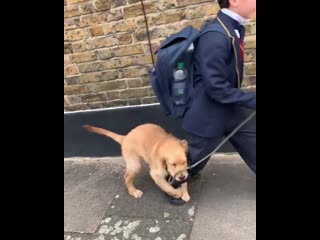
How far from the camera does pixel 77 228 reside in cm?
384

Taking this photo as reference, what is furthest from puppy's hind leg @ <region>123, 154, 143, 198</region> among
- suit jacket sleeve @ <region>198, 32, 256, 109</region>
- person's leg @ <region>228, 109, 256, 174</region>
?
suit jacket sleeve @ <region>198, 32, 256, 109</region>

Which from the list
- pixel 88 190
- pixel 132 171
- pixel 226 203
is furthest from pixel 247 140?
pixel 88 190

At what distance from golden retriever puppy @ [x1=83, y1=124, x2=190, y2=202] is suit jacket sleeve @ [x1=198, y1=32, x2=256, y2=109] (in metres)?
0.61

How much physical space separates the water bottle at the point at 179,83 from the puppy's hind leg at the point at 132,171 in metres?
0.82

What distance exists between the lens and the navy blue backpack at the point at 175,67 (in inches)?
119

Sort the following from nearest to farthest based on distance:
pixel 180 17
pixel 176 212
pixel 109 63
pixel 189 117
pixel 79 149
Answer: pixel 189 117
pixel 176 212
pixel 180 17
pixel 109 63
pixel 79 149

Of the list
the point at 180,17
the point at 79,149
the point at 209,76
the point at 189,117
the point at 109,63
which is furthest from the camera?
the point at 79,149

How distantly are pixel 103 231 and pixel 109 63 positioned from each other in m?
1.77

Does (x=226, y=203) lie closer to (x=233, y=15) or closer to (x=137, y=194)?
(x=137, y=194)

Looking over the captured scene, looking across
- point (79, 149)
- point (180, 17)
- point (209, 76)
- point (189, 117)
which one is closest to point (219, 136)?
point (189, 117)

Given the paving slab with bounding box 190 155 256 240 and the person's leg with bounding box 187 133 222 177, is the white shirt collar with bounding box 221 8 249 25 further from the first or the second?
the paving slab with bounding box 190 155 256 240

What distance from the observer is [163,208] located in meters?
3.76

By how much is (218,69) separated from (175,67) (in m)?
0.35

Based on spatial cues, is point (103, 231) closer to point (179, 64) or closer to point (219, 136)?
point (219, 136)
